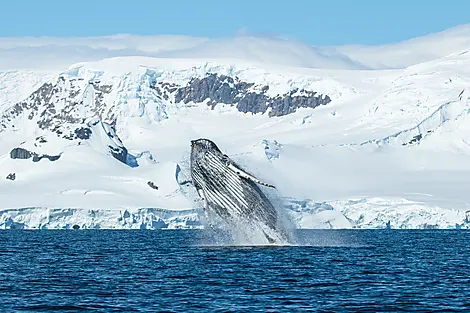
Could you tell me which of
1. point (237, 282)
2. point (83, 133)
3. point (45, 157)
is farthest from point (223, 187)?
point (83, 133)

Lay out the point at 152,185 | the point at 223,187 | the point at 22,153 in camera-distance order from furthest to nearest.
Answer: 1. the point at 22,153
2. the point at 152,185
3. the point at 223,187

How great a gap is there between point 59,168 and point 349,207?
54688 millimetres

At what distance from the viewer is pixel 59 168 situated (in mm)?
178500

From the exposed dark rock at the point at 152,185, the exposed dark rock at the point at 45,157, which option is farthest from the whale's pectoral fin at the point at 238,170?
the exposed dark rock at the point at 45,157

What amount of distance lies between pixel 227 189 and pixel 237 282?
20.5 feet

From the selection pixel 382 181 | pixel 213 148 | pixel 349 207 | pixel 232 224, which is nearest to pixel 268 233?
pixel 232 224

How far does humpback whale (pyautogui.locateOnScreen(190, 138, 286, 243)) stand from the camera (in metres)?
38.6

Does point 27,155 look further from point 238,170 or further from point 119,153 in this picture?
point 238,170

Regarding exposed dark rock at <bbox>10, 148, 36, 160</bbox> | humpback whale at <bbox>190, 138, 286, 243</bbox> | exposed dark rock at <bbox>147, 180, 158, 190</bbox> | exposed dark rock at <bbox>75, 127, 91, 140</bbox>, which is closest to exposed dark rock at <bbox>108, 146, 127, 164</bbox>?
exposed dark rock at <bbox>75, 127, 91, 140</bbox>

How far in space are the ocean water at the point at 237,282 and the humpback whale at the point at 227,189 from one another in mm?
1838

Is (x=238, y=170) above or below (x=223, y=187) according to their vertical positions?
above

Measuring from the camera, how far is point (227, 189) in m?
39.7

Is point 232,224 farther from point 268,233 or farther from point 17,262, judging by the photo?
point 17,262

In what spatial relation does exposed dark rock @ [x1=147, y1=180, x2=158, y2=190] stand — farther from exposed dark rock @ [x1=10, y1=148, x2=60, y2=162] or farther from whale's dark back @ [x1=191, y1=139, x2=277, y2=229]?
whale's dark back @ [x1=191, y1=139, x2=277, y2=229]
